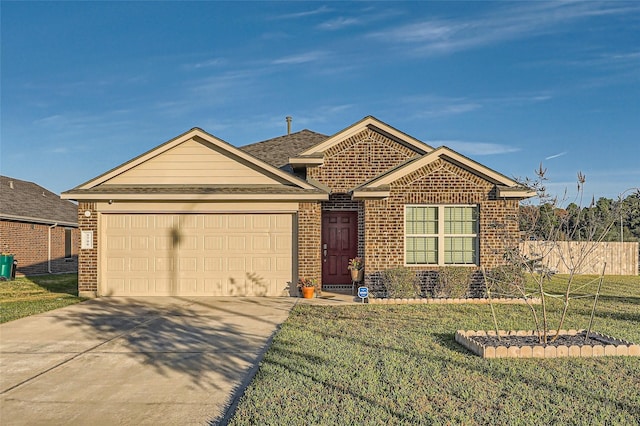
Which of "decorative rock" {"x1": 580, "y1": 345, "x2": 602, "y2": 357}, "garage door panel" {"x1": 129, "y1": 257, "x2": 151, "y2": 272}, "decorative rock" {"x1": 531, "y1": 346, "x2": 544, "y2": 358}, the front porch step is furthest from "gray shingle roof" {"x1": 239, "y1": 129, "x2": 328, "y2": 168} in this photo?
"decorative rock" {"x1": 580, "y1": 345, "x2": 602, "y2": 357}

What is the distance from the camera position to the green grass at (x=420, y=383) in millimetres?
4926

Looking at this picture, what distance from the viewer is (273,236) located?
14055mm

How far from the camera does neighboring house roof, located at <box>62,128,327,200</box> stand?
14.1 meters

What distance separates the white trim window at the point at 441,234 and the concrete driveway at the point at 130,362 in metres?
4.28

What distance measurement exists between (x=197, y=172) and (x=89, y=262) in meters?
3.79

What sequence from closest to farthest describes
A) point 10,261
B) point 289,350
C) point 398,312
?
point 289,350 → point 398,312 → point 10,261

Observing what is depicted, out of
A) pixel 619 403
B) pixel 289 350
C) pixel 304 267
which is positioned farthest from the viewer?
pixel 304 267

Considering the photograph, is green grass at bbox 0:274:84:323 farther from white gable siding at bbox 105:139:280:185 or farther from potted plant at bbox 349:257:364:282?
potted plant at bbox 349:257:364:282

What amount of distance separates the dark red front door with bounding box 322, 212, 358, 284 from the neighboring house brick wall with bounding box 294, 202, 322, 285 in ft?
4.93

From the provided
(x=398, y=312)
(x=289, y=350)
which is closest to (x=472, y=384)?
(x=289, y=350)

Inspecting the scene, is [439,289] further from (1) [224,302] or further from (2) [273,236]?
(1) [224,302]

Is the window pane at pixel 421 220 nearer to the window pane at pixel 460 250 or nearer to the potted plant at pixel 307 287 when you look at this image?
the window pane at pixel 460 250

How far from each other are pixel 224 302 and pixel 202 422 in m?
8.06

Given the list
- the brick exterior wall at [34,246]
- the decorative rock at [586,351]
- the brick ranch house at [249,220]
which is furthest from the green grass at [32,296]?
the decorative rock at [586,351]
